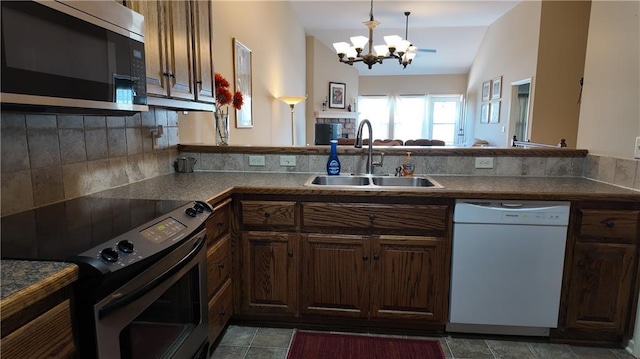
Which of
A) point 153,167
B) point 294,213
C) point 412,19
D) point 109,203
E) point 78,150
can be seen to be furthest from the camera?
point 412,19

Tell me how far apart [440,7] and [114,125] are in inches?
227

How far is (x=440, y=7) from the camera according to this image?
19.9 feet

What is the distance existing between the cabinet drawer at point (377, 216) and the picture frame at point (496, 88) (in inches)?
239

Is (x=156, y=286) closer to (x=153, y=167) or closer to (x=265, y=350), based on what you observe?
(x=265, y=350)

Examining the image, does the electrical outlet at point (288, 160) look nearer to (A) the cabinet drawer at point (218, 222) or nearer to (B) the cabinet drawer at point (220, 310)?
(A) the cabinet drawer at point (218, 222)

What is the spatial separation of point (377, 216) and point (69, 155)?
1534 mm

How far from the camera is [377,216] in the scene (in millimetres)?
2033

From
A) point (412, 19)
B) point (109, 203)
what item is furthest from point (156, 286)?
point (412, 19)

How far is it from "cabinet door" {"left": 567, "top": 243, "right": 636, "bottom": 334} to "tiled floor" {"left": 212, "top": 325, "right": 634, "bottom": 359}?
0.14m

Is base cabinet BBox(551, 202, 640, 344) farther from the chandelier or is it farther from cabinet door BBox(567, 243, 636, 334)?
the chandelier

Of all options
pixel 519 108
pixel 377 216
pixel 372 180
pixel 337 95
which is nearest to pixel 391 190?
pixel 377 216

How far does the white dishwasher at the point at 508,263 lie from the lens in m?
1.96

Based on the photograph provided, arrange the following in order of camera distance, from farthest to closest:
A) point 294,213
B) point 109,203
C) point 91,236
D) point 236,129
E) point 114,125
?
point 236,129 → point 294,213 → point 114,125 → point 109,203 → point 91,236

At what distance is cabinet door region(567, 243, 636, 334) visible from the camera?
195cm
